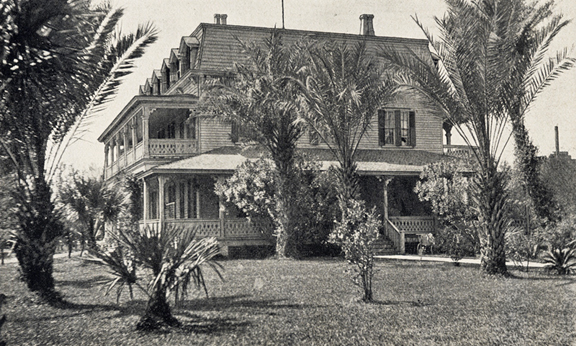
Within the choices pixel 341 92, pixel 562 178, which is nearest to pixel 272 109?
pixel 341 92

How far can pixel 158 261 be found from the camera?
8992 millimetres

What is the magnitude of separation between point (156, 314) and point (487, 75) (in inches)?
367

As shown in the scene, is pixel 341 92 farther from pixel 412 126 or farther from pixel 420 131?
pixel 420 131

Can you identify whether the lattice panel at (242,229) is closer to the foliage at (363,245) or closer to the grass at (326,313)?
the grass at (326,313)

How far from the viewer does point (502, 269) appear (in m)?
15.0

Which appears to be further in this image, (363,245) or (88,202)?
(88,202)

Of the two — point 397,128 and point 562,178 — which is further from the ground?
point 397,128

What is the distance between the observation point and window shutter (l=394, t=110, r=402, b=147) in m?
28.0

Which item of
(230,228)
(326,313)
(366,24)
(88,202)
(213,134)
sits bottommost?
(326,313)

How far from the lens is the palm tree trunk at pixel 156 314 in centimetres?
883

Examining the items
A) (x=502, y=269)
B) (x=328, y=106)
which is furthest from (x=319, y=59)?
(x=502, y=269)

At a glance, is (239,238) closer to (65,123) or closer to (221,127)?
(221,127)

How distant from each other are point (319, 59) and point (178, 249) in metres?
10.2

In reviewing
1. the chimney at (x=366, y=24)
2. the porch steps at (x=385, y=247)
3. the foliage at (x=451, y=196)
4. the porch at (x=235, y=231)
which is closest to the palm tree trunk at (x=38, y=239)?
the porch at (x=235, y=231)
